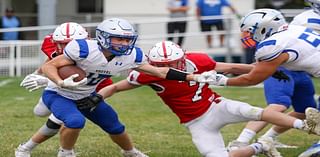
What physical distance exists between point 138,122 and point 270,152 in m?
3.06

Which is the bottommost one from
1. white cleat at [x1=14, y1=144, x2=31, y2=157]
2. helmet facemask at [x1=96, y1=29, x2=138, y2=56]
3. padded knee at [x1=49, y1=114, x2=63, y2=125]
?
white cleat at [x1=14, y1=144, x2=31, y2=157]

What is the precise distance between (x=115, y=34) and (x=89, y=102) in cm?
67

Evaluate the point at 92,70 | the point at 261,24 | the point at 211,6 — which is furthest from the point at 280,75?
the point at 211,6

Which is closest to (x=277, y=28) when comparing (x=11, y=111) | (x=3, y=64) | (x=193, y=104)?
(x=193, y=104)

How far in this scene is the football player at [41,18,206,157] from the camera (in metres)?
6.36

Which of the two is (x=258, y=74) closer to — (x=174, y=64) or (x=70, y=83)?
(x=174, y=64)

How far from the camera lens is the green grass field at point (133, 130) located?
7637mm

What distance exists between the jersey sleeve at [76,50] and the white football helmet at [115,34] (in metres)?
0.14

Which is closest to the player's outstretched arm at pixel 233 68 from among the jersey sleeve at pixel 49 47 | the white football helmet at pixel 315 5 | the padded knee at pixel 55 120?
the white football helmet at pixel 315 5

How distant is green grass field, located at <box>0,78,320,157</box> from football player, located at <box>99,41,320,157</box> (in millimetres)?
876

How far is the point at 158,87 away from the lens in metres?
6.65

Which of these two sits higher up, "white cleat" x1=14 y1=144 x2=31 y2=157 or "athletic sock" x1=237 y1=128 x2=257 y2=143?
"athletic sock" x1=237 y1=128 x2=257 y2=143

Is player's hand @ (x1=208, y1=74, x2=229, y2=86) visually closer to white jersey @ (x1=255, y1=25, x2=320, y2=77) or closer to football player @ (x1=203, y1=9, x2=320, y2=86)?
football player @ (x1=203, y1=9, x2=320, y2=86)

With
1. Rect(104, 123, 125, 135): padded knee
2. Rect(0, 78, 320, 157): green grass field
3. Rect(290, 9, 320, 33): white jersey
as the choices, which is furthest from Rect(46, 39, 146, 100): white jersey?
Rect(290, 9, 320, 33): white jersey
